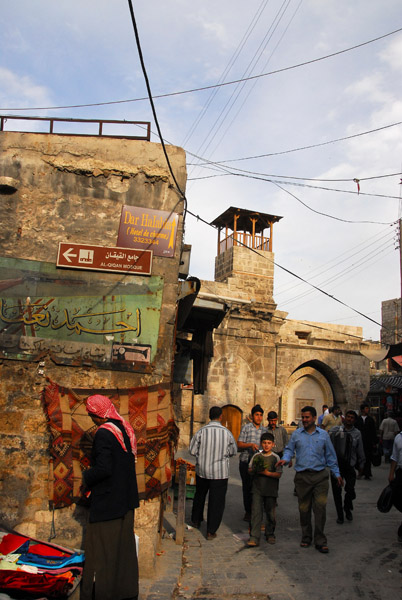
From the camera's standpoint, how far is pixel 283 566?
536 cm

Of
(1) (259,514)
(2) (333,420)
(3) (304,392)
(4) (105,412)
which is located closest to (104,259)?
(4) (105,412)

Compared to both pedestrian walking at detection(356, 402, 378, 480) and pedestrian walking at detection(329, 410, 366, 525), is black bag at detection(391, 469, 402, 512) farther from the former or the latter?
pedestrian walking at detection(356, 402, 378, 480)

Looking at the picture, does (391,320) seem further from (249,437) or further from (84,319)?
(84,319)

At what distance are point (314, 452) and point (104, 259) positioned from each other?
3.27 m

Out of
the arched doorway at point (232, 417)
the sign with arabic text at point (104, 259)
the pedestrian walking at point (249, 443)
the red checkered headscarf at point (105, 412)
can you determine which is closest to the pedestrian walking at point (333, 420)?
the pedestrian walking at point (249, 443)

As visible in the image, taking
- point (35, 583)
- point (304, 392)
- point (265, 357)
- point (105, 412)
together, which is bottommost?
point (35, 583)

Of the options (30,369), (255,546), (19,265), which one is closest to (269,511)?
(255,546)

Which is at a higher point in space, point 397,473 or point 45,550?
point 397,473

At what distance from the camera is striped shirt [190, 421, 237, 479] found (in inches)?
254

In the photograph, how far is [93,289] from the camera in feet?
18.5

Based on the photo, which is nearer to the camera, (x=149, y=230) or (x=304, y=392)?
(x=149, y=230)

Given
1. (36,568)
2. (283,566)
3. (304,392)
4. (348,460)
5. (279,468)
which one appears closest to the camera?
(36,568)

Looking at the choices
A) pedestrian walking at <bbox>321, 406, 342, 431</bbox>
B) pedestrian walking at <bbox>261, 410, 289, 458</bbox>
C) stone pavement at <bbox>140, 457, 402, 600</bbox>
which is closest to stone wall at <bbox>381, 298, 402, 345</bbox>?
pedestrian walking at <bbox>321, 406, 342, 431</bbox>

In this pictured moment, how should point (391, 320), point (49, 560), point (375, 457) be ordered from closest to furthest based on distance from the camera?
point (49, 560)
point (375, 457)
point (391, 320)
